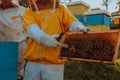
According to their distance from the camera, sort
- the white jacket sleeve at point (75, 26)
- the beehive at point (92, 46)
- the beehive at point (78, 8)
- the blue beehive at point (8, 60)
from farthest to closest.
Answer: the beehive at point (78, 8) → the blue beehive at point (8, 60) → the white jacket sleeve at point (75, 26) → the beehive at point (92, 46)

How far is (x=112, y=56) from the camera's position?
2389 mm

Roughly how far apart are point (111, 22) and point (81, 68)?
277cm

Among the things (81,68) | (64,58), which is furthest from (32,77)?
(81,68)

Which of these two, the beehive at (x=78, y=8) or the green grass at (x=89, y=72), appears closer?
the green grass at (x=89, y=72)

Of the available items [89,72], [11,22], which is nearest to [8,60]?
[11,22]

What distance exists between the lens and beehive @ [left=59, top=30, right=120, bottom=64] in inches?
96.3

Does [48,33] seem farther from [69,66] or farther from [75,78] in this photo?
[69,66]

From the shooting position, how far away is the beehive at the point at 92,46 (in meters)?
2.45

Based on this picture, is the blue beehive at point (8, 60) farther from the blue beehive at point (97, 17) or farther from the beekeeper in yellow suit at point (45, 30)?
the blue beehive at point (97, 17)

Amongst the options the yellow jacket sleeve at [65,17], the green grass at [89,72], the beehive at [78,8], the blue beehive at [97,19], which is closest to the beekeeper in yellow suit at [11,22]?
the yellow jacket sleeve at [65,17]

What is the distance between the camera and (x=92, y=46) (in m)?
2.57

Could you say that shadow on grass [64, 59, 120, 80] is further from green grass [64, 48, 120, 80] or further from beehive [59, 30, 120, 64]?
beehive [59, 30, 120, 64]

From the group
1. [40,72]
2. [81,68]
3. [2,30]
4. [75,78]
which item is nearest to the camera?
[40,72]

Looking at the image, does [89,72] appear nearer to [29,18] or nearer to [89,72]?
[89,72]
